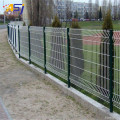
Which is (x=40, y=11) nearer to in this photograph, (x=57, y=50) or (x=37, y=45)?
(x=37, y=45)

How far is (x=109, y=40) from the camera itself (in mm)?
4285

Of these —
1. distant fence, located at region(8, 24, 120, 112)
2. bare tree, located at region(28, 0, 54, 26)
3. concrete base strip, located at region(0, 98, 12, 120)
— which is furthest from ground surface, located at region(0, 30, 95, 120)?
bare tree, located at region(28, 0, 54, 26)

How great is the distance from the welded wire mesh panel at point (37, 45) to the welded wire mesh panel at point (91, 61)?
7.90 ft

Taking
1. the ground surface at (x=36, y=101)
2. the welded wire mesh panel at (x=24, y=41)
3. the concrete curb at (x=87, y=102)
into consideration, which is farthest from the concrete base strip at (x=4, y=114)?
the welded wire mesh panel at (x=24, y=41)

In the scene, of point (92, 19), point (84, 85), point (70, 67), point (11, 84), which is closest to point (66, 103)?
point (84, 85)

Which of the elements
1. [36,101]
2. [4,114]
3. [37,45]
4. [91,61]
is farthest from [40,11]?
[4,114]

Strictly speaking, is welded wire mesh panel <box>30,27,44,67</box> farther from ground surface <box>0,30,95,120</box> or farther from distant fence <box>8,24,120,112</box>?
ground surface <box>0,30,95,120</box>

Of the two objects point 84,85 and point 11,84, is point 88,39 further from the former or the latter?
point 11,84

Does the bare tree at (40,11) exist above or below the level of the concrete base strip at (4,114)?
above

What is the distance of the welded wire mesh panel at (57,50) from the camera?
6.32 m

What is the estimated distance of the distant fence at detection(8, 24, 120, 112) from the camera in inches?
172

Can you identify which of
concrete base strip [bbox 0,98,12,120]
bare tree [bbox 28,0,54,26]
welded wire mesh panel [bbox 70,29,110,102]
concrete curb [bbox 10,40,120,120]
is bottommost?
concrete base strip [bbox 0,98,12,120]

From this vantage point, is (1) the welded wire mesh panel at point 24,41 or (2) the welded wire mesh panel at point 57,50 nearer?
(2) the welded wire mesh panel at point 57,50

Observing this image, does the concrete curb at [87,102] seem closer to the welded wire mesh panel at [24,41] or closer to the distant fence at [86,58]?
the distant fence at [86,58]
